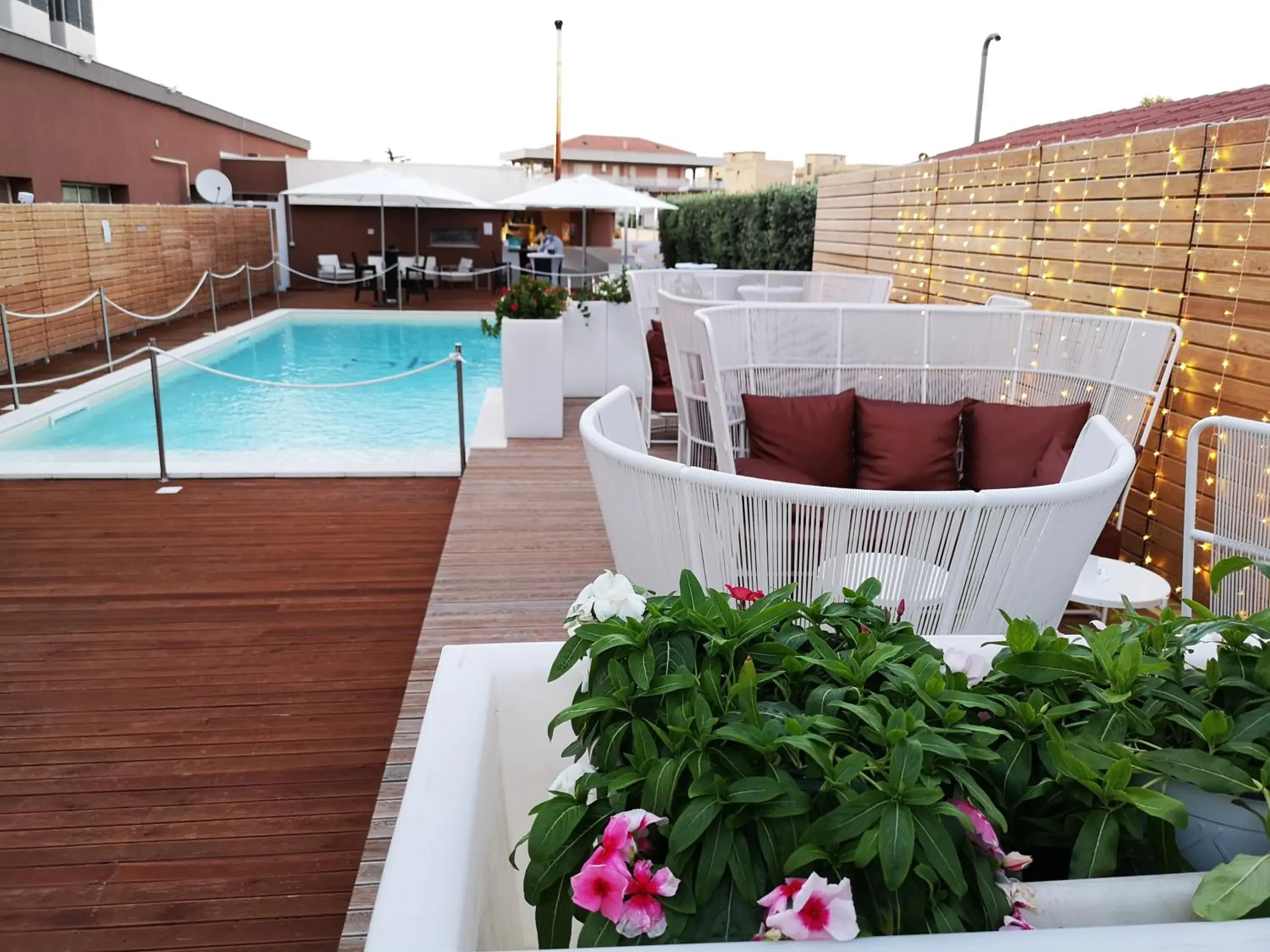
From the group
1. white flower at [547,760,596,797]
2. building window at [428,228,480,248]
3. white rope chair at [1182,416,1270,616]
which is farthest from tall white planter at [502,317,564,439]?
building window at [428,228,480,248]

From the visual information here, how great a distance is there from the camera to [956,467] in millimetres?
3547

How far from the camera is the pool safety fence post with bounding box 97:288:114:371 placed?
30.0 feet

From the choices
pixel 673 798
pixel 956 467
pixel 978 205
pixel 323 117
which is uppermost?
pixel 323 117

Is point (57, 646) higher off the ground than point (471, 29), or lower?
lower

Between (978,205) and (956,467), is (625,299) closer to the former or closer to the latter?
(978,205)

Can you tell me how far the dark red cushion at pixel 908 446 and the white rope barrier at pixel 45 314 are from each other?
288 inches

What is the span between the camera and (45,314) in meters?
9.61

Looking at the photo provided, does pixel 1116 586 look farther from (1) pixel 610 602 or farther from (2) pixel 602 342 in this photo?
(2) pixel 602 342

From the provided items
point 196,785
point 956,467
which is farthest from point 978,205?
point 196,785

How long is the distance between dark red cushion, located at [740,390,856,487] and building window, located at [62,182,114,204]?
46.0 feet

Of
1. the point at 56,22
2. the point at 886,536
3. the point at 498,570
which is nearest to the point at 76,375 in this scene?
the point at 498,570

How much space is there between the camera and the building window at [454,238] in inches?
856

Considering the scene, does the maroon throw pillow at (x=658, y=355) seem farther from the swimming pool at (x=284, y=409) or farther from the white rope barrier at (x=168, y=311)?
the white rope barrier at (x=168, y=311)

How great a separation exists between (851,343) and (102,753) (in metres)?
3.12
